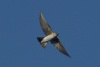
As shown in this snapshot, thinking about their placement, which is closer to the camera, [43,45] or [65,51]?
[43,45]

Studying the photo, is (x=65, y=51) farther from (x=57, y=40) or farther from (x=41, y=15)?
(x=41, y=15)

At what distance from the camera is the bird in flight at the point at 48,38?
38.2 metres

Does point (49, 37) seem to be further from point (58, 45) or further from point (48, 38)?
point (58, 45)

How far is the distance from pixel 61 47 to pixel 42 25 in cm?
300

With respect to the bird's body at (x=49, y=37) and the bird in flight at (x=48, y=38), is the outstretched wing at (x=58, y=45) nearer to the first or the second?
the bird in flight at (x=48, y=38)

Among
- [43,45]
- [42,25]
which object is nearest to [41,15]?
[42,25]

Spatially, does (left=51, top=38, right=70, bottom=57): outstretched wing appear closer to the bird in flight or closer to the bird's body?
the bird in flight

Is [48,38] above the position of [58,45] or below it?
above

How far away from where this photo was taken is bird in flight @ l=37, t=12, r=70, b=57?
125 ft

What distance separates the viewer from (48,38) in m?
38.5

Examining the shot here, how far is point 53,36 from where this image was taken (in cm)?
3844

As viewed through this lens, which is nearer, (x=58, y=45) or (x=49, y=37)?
(x=49, y=37)

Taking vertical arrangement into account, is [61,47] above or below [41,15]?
below

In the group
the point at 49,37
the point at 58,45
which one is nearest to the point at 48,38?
the point at 49,37
